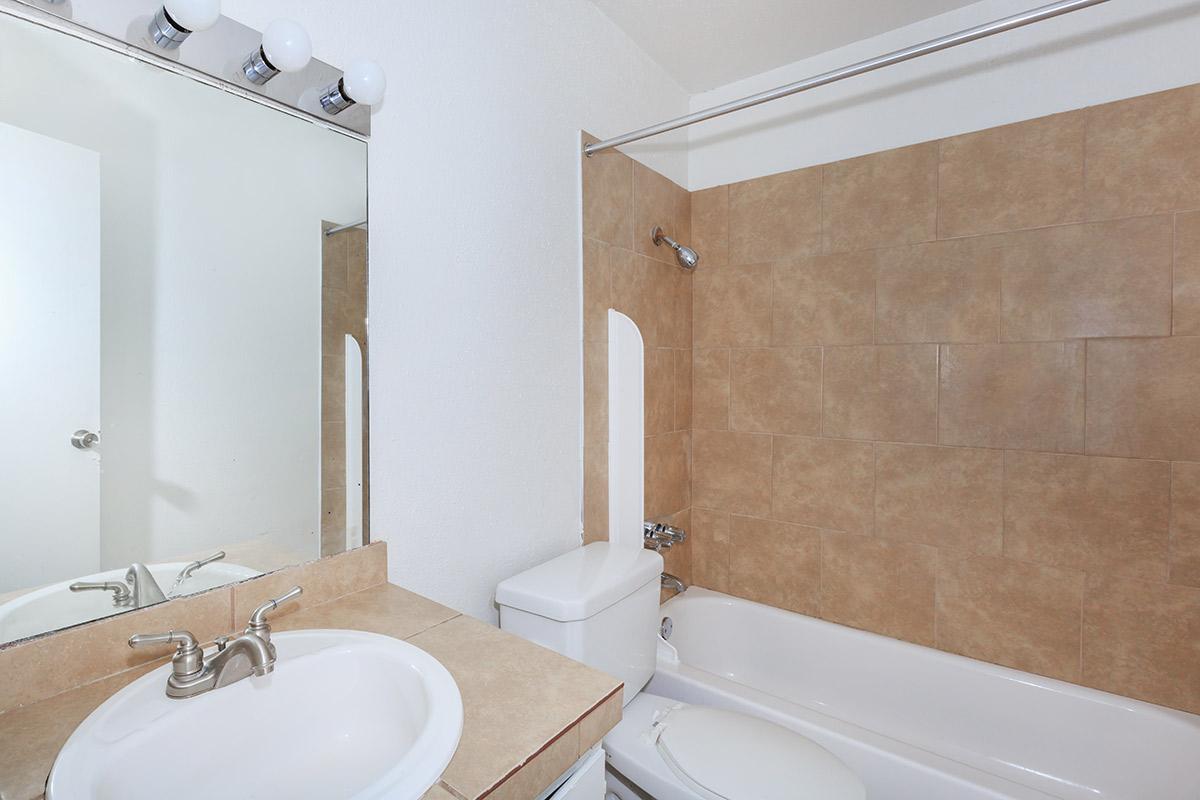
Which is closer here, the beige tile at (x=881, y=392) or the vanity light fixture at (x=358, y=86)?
the vanity light fixture at (x=358, y=86)

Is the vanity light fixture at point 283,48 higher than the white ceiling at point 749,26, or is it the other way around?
the white ceiling at point 749,26

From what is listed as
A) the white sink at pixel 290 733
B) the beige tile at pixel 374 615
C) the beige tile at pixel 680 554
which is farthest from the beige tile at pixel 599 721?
the beige tile at pixel 680 554

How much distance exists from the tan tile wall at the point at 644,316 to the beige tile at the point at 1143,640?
126cm

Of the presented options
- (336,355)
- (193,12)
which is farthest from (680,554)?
(193,12)

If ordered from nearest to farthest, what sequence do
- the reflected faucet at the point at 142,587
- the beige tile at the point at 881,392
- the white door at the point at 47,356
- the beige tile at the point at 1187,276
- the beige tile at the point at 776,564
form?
1. the white door at the point at 47,356
2. the reflected faucet at the point at 142,587
3. the beige tile at the point at 1187,276
4. the beige tile at the point at 881,392
5. the beige tile at the point at 776,564

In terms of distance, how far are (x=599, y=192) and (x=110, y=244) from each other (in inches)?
49.9

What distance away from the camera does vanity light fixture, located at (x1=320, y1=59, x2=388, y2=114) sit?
1.01m

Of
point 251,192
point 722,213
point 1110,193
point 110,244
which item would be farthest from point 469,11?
point 1110,193

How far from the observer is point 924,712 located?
1794mm

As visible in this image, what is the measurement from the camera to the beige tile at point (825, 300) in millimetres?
1932

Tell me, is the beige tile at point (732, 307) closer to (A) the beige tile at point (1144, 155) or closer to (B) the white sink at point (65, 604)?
(A) the beige tile at point (1144, 155)

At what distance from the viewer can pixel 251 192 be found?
3.27 ft

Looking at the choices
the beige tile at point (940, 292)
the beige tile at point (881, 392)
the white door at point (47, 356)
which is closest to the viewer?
the white door at point (47, 356)

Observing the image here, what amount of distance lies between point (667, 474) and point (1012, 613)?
1.14 m
